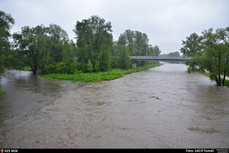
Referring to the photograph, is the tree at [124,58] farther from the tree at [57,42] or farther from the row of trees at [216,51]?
the row of trees at [216,51]

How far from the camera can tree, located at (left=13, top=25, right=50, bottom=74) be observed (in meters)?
33.1

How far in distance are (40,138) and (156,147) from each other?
5.16 metres

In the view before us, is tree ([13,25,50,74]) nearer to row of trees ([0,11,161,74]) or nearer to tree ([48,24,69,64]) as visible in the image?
row of trees ([0,11,161,74])

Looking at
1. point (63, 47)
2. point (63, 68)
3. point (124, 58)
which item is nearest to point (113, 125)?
point (63, 68)

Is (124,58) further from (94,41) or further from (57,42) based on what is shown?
(57,42)

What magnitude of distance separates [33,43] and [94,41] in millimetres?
14503

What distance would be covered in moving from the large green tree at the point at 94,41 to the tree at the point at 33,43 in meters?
8.59

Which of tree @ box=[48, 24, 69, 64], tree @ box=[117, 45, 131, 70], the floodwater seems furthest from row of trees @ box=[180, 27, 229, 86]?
tree @ box=[48, 24, 69, 64]

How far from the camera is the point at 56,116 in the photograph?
9.33 metres

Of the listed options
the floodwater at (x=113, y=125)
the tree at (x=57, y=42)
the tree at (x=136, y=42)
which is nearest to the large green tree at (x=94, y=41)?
the tree at (x=57, y=42)

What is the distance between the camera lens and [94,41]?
38.2 meters

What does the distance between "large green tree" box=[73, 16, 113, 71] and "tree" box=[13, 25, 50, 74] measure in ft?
28.2

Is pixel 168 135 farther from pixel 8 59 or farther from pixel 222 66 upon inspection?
pixel 8 59

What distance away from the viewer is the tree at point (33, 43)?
109 ft
